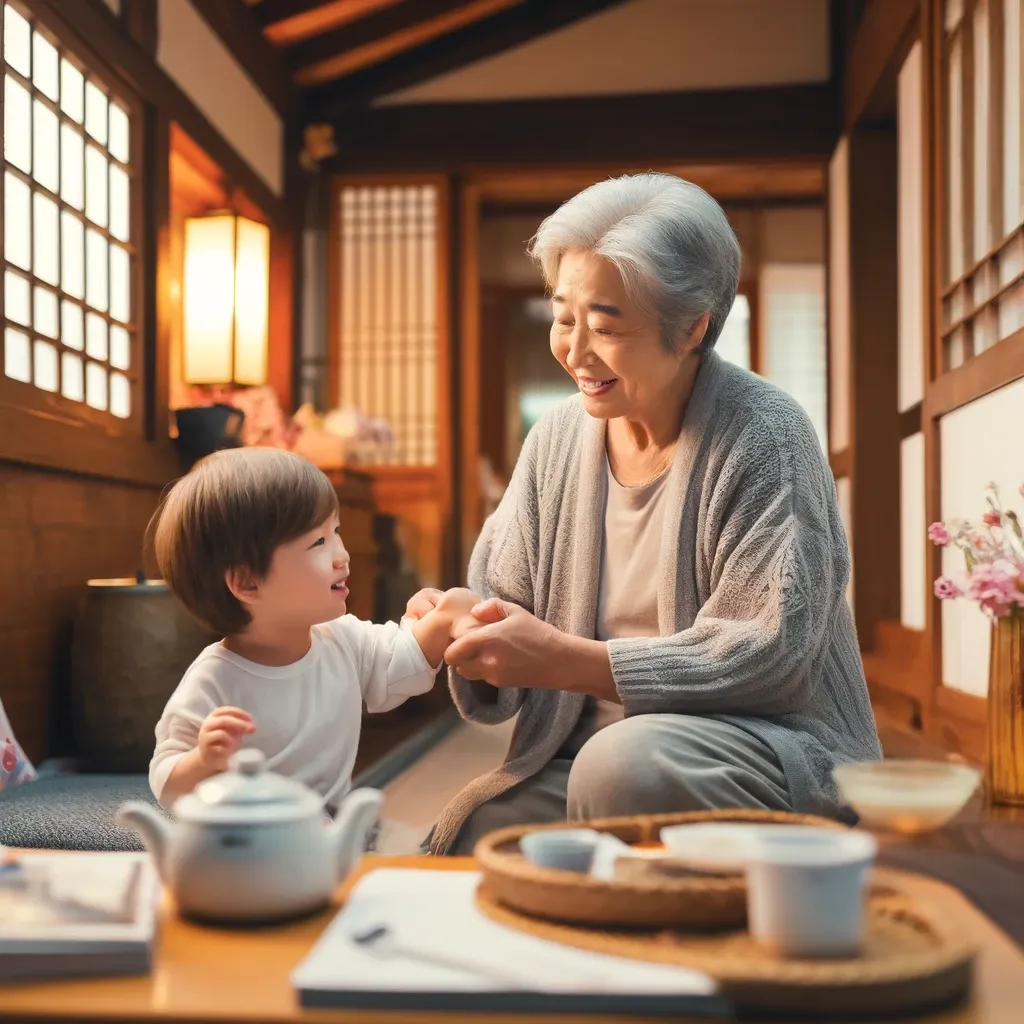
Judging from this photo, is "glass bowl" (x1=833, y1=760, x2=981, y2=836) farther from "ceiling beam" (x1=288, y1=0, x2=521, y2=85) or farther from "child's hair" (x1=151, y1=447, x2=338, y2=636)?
"ceiling beam" (x1=288, y1=0, x2=521, y2=85)

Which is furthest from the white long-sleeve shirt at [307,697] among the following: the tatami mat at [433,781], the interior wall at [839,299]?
the interior wall at [839,299]

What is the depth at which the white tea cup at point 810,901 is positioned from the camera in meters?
0.89

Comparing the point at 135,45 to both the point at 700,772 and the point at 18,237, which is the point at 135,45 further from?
the point at 700,772

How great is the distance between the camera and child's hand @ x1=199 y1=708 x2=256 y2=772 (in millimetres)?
1286

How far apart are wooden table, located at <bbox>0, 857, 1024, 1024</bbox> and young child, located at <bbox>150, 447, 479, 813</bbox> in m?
0.46

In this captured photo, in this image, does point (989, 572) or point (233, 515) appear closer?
point (233, 515)

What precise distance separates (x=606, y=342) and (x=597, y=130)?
4533 mm

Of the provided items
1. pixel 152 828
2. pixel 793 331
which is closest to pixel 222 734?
pixel 152 828

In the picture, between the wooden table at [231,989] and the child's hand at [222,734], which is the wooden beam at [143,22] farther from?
the wooden table at [231,989]

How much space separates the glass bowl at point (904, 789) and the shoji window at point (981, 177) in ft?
6.26

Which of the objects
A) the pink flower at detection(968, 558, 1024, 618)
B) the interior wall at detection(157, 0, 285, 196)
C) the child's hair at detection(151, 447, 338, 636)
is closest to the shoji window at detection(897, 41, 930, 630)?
the pink flower at detection(968, 558, 1024, 618)

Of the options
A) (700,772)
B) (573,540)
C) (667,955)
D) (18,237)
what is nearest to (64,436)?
(18,237)

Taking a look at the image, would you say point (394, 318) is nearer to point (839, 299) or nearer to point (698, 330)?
point (839, 299)

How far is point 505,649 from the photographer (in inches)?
63.8
